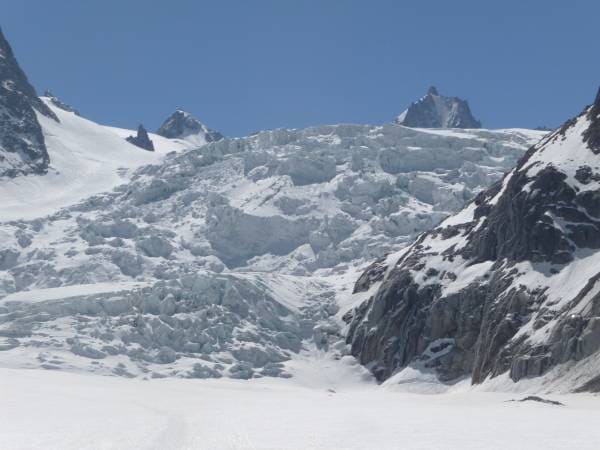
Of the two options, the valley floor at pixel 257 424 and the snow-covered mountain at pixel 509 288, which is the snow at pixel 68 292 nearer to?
the snow-covered mountain at pixel 509 288

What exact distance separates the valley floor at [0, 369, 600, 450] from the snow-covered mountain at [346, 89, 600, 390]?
20.7m

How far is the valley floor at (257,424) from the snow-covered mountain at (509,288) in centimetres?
2070

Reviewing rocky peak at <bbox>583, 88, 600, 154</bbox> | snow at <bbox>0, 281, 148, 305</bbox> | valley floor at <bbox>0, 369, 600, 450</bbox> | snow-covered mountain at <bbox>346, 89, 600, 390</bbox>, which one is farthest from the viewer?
snow at <bbox>0, 281, 148, 305</bbox>

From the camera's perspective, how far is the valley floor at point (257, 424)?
1793 inches

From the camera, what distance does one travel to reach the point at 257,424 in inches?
2191

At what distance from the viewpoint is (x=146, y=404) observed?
73.7 metres

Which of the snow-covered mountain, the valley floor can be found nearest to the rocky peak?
the snow-covered mountain

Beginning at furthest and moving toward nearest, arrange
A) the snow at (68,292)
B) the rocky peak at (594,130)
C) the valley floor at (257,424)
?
the snow at (68,292) → the rocky peak at (594,130) → the valley floor at (257,424)

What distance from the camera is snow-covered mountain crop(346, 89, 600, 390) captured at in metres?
103

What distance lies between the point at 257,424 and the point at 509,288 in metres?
72.4

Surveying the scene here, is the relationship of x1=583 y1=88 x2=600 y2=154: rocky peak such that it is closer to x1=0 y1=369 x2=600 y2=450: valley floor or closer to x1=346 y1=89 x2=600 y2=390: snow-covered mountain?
x1=346 y1=89 x2=600 y2=390: snow-covered mountain

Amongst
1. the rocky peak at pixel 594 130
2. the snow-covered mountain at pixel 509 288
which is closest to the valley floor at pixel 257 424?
the snow-covered mountain at pixel 509 288

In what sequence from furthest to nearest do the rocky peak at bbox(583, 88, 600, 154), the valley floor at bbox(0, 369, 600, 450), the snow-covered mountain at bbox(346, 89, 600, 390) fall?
1. the rocky peak at bbox(583, 88, 600, 154)
2. the snow-covered mountain at bbox(346, 89, 600, 390)
3. the valley floor at bbox(0, 369, 600, 450)

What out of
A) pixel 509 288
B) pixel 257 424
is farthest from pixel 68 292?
pixel 257 424
